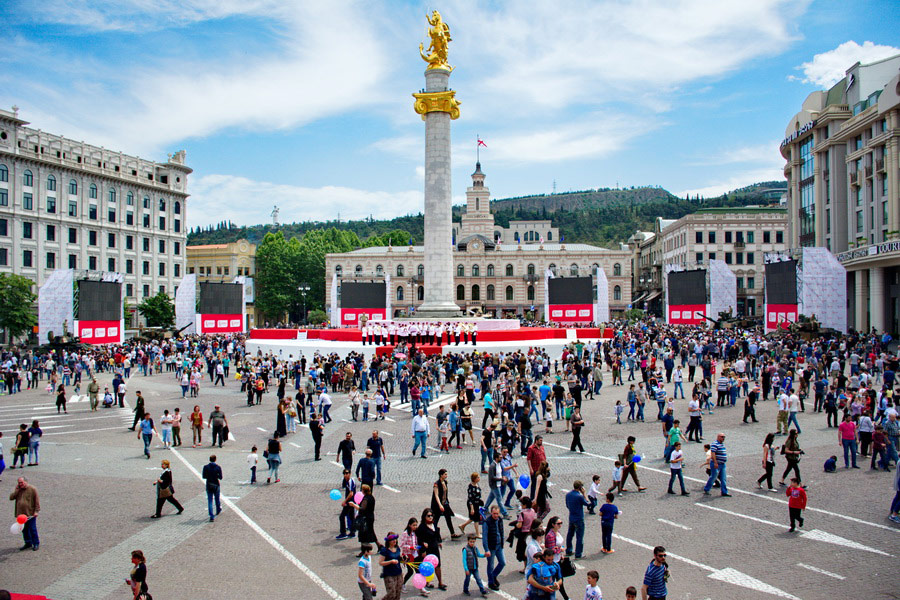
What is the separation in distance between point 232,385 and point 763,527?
90.7 ft

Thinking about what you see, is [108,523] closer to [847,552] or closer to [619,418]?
[847,552]

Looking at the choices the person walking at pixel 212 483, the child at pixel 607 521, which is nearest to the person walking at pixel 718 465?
the child at pixel 607 521

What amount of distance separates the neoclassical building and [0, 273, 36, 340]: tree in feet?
161

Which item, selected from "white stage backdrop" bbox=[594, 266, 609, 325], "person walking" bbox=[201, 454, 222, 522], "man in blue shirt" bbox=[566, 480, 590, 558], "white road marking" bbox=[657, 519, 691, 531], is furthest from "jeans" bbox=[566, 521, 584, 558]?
"white stage backdrop" bbox=[594, 266, 609, 325]

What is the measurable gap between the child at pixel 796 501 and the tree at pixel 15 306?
5848 centimetres

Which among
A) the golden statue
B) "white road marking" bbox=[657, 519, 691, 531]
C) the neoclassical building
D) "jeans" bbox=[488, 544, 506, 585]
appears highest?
the golden statue

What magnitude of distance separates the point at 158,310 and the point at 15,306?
18268 millimetres

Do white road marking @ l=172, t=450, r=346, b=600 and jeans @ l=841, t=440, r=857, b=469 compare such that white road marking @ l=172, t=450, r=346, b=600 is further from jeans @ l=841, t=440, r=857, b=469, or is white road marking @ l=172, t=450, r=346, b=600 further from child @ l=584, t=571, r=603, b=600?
jeans @ l=841, t=440, r=857, b=469

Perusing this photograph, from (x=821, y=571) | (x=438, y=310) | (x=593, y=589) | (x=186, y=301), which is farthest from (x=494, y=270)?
(x=593, y=589)

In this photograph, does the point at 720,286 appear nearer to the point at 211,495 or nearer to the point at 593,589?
the point at 211,495

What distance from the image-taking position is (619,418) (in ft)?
72.5

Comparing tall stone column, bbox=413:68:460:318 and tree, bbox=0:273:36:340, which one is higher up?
tall stone column, bbox=413:68:460:318

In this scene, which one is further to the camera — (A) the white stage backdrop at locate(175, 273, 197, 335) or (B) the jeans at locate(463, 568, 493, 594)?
(A) the white stage backdrop at locate(175, 273, 197, 335)

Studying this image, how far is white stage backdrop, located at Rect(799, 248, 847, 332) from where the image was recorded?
119 feet
